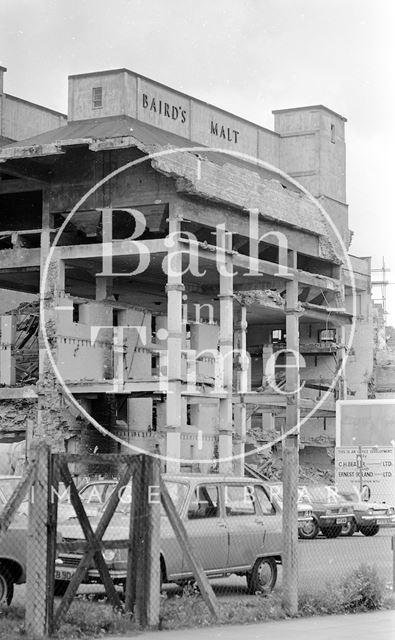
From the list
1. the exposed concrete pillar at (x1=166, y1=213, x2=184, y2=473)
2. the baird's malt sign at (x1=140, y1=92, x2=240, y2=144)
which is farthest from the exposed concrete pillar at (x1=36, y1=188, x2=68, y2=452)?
the baird's malt sign at (x1=140, y1=92, x2=240, y2=144)

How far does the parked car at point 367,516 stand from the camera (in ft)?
105

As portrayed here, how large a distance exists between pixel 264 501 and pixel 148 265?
28489mm

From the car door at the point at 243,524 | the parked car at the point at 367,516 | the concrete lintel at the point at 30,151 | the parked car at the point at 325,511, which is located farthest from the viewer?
the concrete lintel at the point at 30,151

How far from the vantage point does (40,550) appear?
11.5m

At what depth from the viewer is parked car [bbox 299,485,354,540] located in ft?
98.0

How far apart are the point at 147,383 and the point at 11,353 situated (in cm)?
625

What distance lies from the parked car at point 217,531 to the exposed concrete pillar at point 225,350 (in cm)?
2659

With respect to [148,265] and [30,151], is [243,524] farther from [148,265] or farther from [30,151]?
[148,265]

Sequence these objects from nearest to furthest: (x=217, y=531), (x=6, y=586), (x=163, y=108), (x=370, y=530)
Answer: (x=6, y=586) < (x=217, y=531) < (x=370, y=530) < (x=163, y=108)

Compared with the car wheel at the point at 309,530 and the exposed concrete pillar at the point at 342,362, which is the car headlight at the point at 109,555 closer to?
the car wheel at the point at 309,530

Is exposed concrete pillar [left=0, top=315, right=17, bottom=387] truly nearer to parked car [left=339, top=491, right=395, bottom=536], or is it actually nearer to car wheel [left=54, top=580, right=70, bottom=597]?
parked car [left=339, top=491, right=395, bottom=536]

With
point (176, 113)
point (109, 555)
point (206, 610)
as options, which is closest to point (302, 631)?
point (206, 610)

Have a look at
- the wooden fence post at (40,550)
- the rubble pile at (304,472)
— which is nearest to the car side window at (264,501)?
the wooden fence post at (40,550)

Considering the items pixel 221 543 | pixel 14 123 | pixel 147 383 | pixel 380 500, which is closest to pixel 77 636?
pixel 221 543
